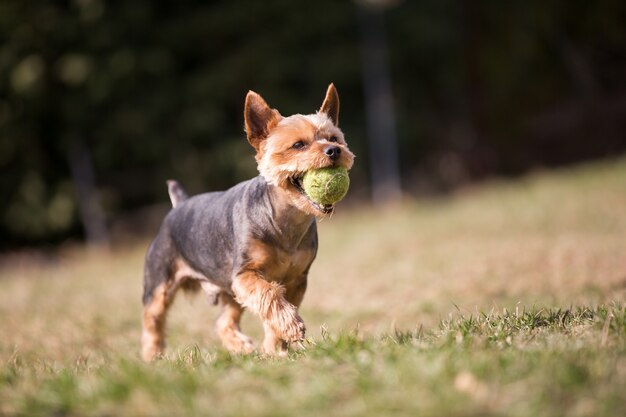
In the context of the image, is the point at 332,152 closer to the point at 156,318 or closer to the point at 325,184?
the point at 325,184

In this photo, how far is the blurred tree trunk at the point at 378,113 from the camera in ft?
62.7

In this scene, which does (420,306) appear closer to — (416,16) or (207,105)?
(207,105)

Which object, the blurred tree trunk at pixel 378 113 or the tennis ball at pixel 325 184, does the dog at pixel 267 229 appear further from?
the blurred tree trunk at pixel 378 113

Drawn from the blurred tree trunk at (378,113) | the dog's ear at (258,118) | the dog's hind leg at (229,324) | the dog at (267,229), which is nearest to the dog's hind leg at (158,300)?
the dog at (267,229)

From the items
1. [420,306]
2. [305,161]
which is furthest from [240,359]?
[420,306]

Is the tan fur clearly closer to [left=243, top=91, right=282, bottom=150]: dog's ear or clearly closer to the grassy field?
the grassy field

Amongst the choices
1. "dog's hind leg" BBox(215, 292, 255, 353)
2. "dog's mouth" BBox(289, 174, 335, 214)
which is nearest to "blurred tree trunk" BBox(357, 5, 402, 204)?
"dog's hind leg" BBox(215, 292, 255, 353)

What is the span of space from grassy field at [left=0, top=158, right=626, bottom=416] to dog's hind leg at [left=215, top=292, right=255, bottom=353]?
28 centimetres

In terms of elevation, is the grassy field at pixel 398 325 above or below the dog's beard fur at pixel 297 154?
below

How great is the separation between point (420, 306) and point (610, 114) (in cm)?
1611

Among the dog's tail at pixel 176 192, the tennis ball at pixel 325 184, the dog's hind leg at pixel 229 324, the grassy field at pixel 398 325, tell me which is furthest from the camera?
the dog's tail at pixel 176 192

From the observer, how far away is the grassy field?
2982 mm

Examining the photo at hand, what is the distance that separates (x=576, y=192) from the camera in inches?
576

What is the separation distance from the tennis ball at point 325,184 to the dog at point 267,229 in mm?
49
